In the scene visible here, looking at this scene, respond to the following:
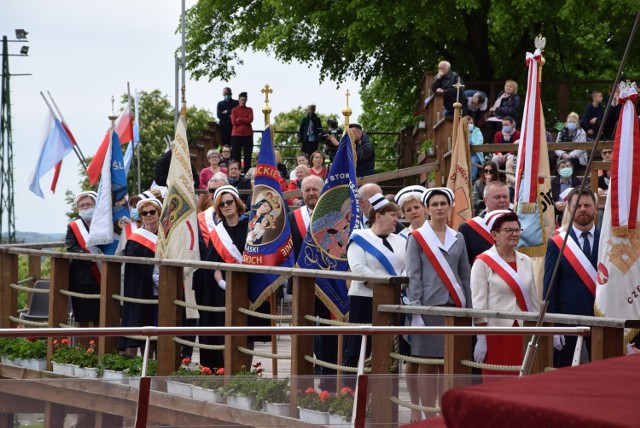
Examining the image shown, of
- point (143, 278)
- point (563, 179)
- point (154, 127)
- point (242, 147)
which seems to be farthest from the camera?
point (154, 127)

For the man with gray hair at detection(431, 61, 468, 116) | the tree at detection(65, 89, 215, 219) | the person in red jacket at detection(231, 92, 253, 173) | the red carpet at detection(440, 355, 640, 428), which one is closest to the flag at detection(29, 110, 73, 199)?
the person in red jacket at detection(231, 92, 253, 173)

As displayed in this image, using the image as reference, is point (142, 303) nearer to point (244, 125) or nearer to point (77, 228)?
point (77, 228)

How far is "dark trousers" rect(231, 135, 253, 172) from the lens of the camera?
25891 millimetres

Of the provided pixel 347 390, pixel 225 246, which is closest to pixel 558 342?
pixel 347 390

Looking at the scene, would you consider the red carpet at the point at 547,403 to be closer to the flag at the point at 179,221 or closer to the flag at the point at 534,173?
the flag at the point at 534,173

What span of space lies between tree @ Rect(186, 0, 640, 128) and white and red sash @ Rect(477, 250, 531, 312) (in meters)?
18.6

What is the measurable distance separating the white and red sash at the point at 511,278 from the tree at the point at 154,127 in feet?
144

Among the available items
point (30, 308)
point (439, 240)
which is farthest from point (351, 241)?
point (30, 308)

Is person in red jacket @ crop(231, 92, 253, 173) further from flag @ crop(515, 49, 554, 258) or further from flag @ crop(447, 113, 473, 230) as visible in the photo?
flag @ crop(515, 49, 554, 258)

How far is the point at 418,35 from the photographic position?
98.1ft

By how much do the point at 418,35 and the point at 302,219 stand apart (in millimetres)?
17590

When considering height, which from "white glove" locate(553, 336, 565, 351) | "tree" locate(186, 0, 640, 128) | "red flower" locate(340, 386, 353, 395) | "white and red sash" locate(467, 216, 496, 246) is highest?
"tree" locate(186, 0, 640, 128)

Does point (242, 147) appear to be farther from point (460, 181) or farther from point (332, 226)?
point (332, 226)

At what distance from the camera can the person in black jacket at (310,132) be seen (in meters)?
24.5
